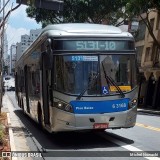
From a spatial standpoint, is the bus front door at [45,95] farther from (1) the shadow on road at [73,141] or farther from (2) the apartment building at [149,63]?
(2) the apartment building at [149,63]

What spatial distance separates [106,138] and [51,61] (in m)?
3.48

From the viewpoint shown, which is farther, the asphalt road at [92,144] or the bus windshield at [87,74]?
the bus windshield at [87,74]

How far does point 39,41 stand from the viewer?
1451 centimetres

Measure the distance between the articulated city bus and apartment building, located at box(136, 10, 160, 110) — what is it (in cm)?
3131

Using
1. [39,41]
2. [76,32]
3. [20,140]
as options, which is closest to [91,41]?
[76,32]

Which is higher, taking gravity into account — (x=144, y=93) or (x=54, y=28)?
(x=54, y=28)

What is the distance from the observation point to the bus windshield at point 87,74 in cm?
1186

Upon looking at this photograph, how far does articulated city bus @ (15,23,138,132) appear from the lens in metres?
11.8

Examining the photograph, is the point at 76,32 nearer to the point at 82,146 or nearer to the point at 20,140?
the point at 82,146

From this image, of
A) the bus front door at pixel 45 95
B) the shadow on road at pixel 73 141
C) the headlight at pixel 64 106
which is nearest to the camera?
the headlight at pixel 64 106

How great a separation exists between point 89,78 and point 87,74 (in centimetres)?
12

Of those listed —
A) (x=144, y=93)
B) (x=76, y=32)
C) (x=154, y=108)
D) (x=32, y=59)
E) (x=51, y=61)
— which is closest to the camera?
(x=51, y=61)

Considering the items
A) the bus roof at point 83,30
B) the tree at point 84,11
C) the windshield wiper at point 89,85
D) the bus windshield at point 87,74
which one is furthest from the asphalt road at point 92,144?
the tree at point 84,11

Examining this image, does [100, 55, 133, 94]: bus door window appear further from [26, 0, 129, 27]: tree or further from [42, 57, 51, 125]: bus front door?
[26, 0, 129, 27]: tree
